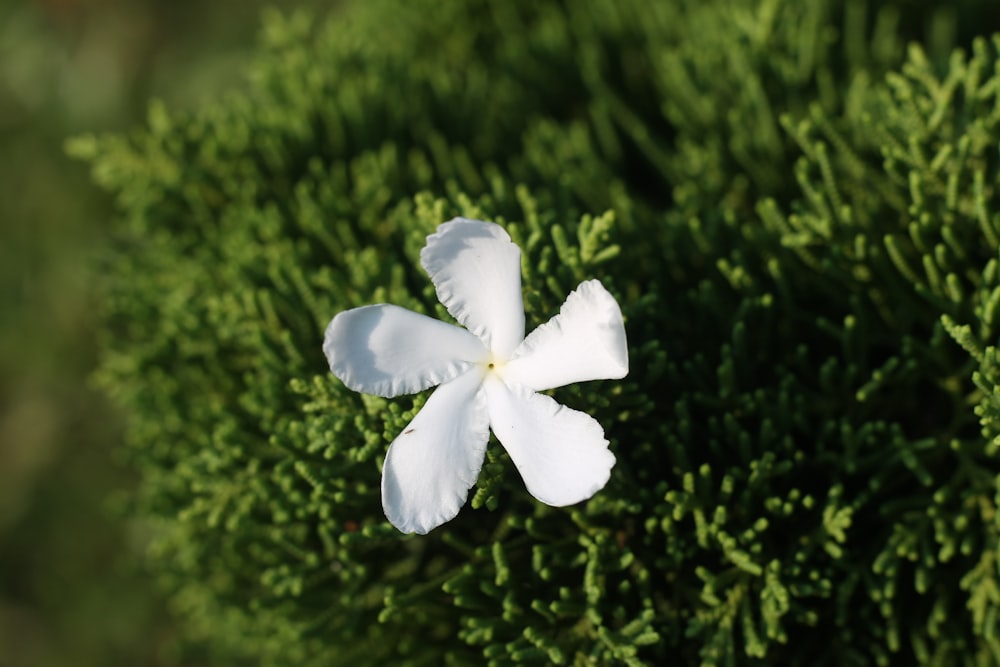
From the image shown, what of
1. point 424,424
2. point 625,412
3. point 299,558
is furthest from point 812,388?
point 299,558

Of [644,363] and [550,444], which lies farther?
[644,363]

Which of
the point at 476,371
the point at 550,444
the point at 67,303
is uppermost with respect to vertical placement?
the point at 67,303

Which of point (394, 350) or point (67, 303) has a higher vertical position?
point (67, 303)

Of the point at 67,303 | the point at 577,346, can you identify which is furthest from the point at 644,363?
the point at 67,303

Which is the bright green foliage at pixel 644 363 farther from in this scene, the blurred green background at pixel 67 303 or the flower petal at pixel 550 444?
the blurred green background at pixel 67 303

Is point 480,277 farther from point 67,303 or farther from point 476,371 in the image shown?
point 67,303

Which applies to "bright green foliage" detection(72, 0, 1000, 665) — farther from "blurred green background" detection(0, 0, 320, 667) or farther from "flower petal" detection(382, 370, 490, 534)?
"blurred green background" detection(0, 0, 320, 667)

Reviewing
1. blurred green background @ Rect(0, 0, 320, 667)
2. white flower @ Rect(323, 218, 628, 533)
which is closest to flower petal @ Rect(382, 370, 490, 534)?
white flower @ Rect(323, 218, 628, 533)
